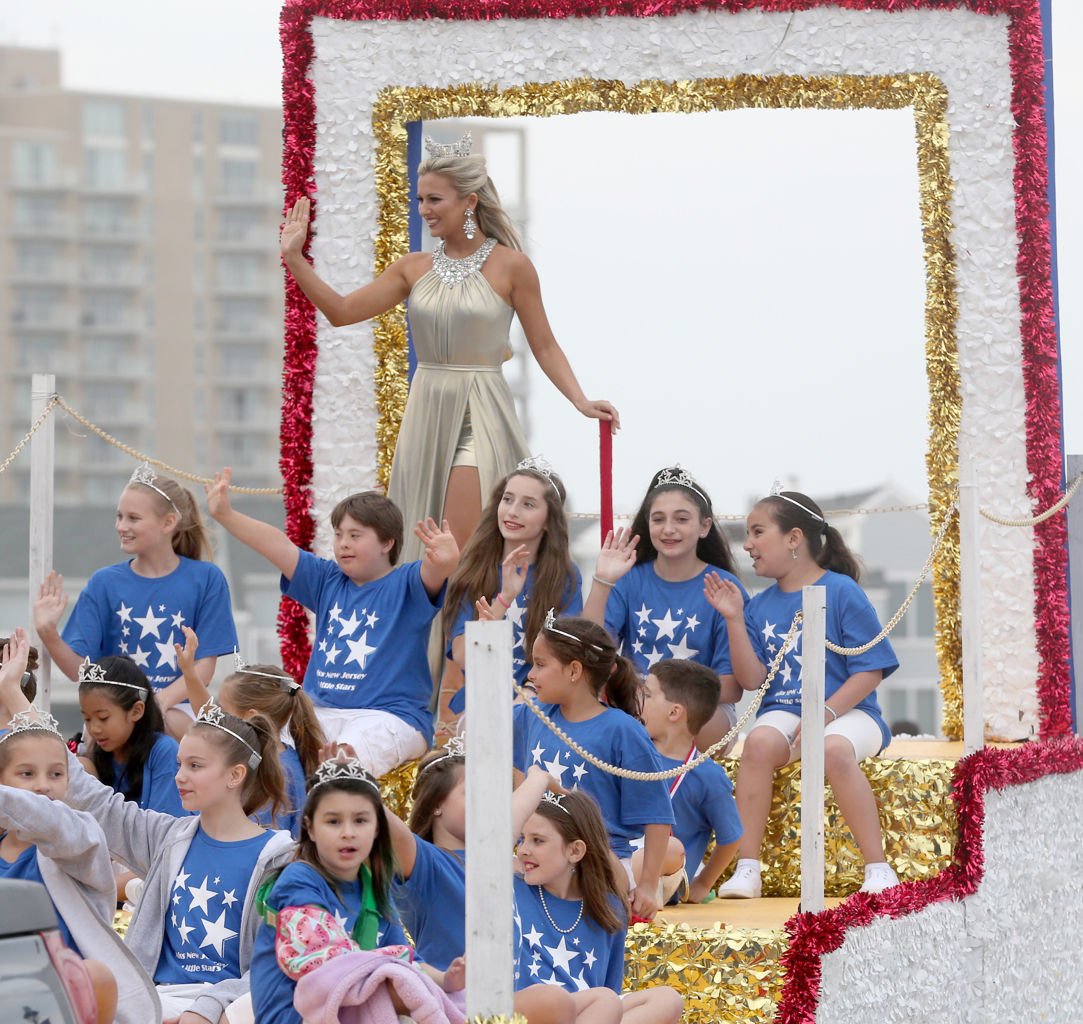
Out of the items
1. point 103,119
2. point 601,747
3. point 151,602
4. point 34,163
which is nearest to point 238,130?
point 103,119

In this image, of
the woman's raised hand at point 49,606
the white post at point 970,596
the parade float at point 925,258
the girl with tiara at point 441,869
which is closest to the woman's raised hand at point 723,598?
the parade float at point 925,258

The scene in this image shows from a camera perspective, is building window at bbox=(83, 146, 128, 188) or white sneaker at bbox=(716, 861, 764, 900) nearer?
white sneaker at bbox=(716, 861, 764, 900)

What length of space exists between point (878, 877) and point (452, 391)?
227 cm

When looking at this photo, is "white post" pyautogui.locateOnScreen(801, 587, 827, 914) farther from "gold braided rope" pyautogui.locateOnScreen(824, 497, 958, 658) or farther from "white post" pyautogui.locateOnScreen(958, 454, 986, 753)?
"white post" pyautogui.locateOnScreen(958, 454, 986, 753)

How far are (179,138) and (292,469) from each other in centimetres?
6097

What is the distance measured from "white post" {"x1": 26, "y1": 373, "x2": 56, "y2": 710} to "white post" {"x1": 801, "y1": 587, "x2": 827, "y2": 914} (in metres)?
2.57

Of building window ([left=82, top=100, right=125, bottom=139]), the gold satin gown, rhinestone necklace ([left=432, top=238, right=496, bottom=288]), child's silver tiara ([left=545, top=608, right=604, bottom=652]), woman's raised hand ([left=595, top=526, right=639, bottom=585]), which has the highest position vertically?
building window ([left=82, top=100, right=125, bottom=139])

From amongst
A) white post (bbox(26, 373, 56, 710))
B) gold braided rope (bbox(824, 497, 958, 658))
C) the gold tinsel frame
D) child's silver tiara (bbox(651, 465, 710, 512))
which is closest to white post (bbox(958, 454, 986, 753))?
gold braided rope (bbox(824, 497, 958, 658))

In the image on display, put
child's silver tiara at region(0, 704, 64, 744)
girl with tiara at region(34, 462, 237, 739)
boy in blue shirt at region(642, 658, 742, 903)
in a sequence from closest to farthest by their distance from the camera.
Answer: child's silver tiara at region(0, 704, 64, 744) < boy in blue shirt at region(642, 658, 742, 903) < girl with tiara at region(34, 462, 237, 739)

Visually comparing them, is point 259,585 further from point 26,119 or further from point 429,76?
point 429,76

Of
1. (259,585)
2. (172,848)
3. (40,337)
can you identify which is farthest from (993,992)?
(40,337)

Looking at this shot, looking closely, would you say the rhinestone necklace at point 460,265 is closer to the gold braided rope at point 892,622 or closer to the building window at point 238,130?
the gold braided rope at point 892,622

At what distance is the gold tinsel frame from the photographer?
6613 mm

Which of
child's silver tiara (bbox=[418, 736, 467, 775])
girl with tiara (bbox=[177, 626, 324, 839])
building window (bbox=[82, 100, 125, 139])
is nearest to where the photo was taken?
child's silver tiara (bbox=[418, 736, 467, 775])
